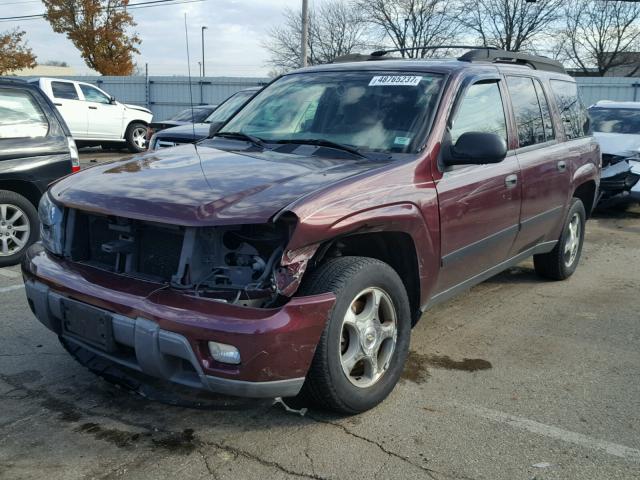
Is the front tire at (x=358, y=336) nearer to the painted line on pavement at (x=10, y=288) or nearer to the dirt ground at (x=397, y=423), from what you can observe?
the dirt ground at (x=397, y=423)

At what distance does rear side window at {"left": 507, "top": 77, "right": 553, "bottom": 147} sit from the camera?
4.68 m

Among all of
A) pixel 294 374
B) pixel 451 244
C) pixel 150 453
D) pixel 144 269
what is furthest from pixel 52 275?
pixel 451 244

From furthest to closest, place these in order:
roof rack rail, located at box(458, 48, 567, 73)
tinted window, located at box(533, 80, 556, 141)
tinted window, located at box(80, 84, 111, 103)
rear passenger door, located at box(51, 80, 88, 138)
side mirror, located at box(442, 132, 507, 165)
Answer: tinted window, located at box(80, 84, 111, 103) → rear passenger door, located at box(51, 80, 88, 138) → tinted window, located at box(533, 80, 556, 141) → roof rack rail, located at box(458, 48, 567, 73) → side mirror, located at box(442, 132, 507, 165)

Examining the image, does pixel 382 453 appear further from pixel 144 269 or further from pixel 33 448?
pixel 33 448

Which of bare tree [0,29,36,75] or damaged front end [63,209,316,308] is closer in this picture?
damaged front end [63,209,316,308]

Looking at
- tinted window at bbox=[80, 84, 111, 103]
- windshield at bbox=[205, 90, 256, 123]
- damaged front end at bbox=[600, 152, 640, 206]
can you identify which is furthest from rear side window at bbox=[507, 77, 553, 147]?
tinted window at bbox=[80, 84, 111, 103]

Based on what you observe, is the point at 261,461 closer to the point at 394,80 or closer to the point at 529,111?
the point at 394,80

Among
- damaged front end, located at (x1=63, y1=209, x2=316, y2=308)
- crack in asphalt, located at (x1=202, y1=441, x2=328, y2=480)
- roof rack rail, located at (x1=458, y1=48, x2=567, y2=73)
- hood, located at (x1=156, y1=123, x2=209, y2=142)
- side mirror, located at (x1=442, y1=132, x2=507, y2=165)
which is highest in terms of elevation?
roof rack rail, located at (x1=458, y1=48, x2=567, y2=73)

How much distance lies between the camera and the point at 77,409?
130 inches

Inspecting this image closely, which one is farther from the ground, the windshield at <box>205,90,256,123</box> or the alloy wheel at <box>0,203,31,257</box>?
the windshield at <box>205,90,256,123</box>

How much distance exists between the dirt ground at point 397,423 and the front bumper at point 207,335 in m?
0.22

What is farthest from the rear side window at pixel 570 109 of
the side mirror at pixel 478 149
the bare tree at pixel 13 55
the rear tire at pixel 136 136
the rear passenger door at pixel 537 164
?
the bare tree at pixel 13 55

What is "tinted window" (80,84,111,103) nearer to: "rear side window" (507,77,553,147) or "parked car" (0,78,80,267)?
"parked car" (0,78,80,267)

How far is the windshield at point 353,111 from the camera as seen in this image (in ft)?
12.6
